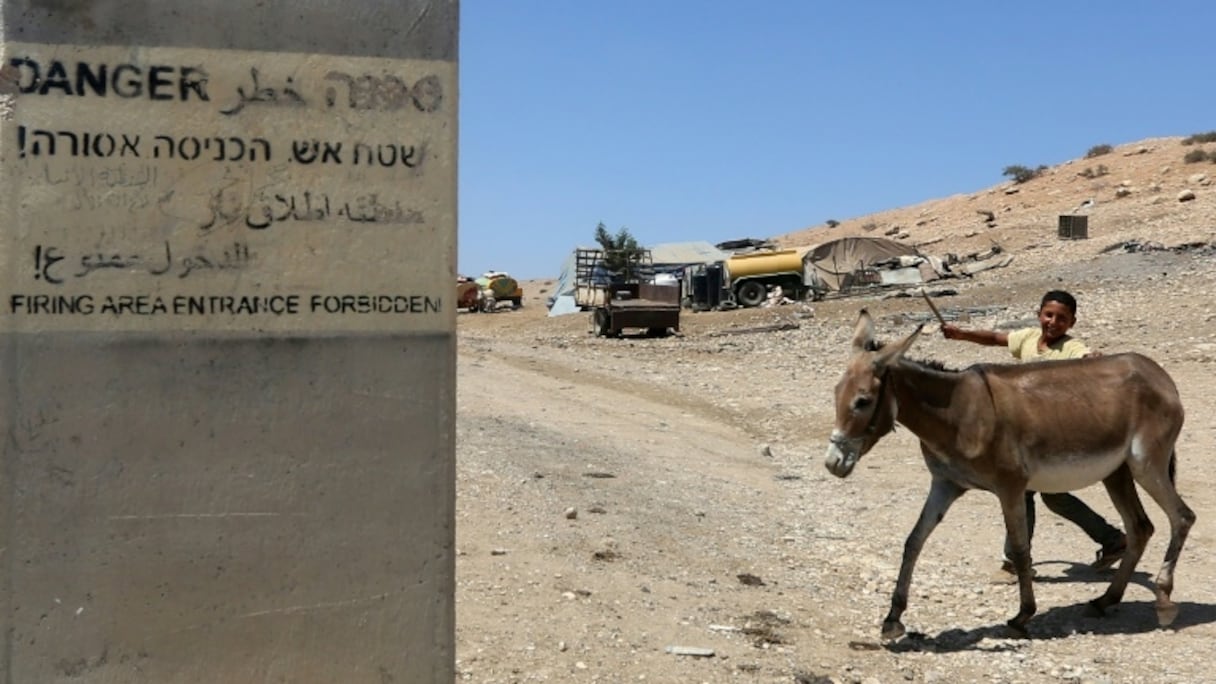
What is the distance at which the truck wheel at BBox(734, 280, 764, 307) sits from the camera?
39.1m

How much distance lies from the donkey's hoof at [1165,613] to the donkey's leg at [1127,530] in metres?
0.29

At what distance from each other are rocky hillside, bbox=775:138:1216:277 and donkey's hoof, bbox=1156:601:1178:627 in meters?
27.5

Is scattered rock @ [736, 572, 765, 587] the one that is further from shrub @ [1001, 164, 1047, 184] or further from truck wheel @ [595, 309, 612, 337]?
shrub @ [1001, 164, 1047, 184]

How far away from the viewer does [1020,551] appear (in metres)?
7.25

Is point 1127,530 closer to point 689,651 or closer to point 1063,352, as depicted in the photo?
point 1063,352

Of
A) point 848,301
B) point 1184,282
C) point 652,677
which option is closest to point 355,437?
point 652,677

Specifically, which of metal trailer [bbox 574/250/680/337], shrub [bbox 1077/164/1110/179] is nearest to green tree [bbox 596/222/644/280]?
metal trailer [bbox 574/250/680/337]

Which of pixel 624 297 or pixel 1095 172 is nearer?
pixel 624 297

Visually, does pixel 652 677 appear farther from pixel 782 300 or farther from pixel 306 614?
pixel 782 300

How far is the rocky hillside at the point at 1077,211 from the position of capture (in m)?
37.2

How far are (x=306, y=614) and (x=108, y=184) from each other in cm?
150

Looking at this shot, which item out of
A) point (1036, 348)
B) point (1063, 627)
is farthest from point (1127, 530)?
point (1036, 348)

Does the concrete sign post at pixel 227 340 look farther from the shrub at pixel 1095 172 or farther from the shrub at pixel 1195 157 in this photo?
the shrub at pixel 1095 172

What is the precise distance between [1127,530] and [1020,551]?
1087mm
